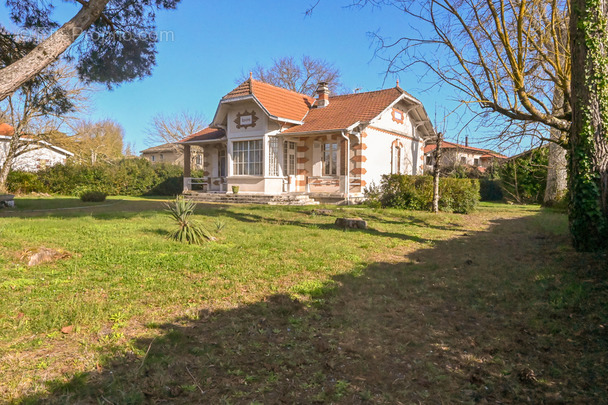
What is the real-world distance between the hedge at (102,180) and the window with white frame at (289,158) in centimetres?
1177

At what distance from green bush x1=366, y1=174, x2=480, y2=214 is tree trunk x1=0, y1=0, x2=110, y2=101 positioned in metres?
11.9

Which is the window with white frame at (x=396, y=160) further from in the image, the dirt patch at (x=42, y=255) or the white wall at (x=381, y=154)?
the dirt patch at (x=42, y=255)

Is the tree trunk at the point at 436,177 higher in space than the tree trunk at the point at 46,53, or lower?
lower

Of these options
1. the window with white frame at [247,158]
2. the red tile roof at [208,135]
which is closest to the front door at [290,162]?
the window with white frame at [247,158]

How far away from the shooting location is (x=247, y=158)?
20625mm

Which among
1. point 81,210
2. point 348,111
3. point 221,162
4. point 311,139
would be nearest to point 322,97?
point 348,111

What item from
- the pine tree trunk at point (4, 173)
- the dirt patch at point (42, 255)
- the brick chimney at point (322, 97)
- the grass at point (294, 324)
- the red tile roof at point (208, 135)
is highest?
the brick chimney at point (322, 97)

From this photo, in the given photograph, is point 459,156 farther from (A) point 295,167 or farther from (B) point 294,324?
(B) point 294,324

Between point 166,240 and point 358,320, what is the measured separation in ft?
16.5

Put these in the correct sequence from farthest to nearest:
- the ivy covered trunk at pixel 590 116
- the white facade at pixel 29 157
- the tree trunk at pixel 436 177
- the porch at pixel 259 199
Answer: the white facade at pixel 29 157
the porch at pixel 259 199
the tree trunk at pixel 436 177
the ivy covered trunk at pixel 590 116

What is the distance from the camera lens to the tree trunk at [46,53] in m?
6.41

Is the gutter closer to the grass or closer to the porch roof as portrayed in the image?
the porch roof

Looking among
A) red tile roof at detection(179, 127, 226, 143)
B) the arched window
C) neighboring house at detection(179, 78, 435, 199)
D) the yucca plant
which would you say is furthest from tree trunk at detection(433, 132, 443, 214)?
red tile roof at detection(179, 127, 226, 143)

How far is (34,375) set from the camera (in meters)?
2.90
